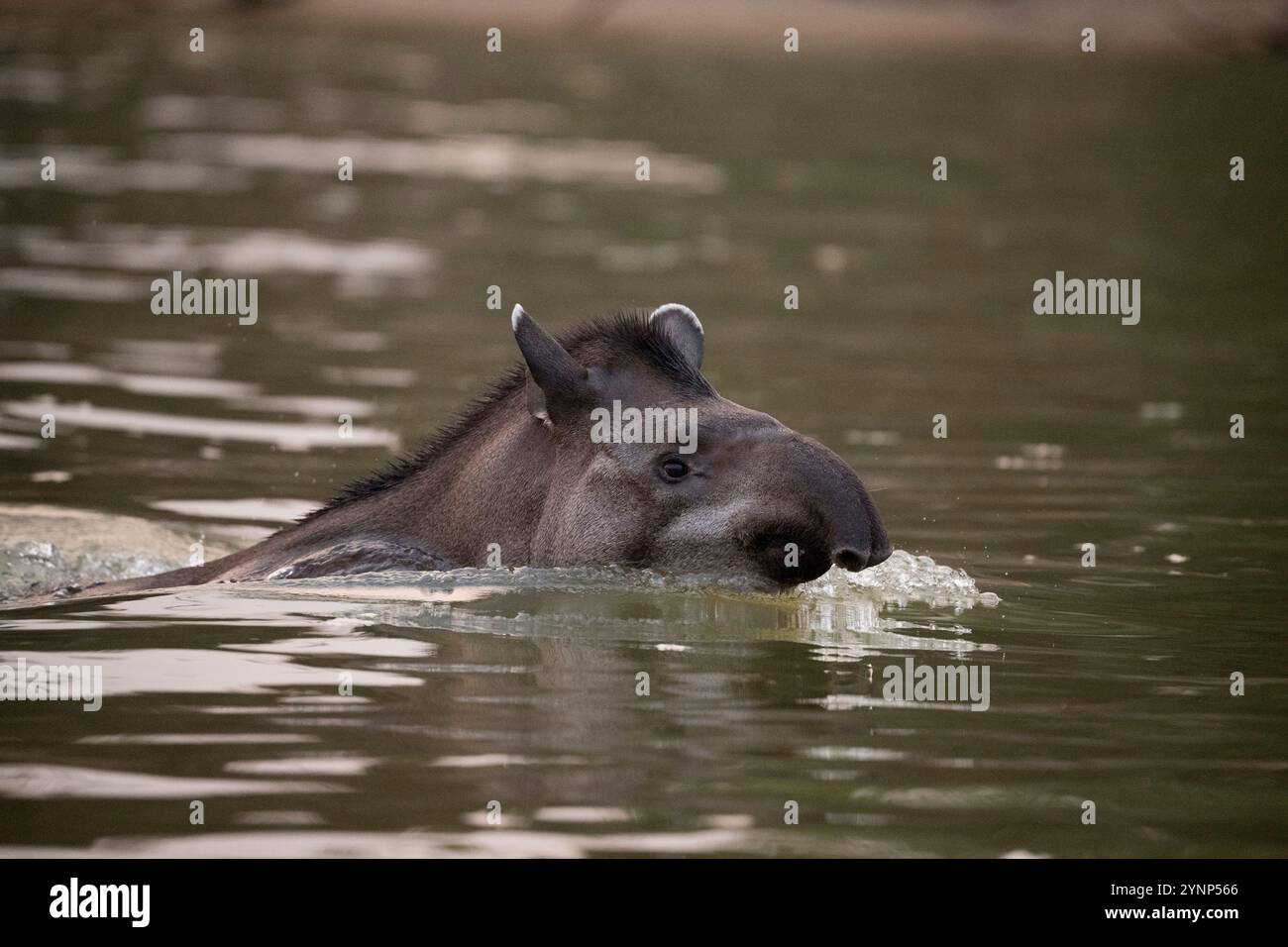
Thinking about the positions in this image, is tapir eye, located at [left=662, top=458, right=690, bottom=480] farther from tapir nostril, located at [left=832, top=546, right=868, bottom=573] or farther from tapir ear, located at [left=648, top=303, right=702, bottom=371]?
tapir nostril, located at [left=832, top=546, right=868, bottom=573]

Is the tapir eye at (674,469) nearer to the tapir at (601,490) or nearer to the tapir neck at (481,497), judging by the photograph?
the tapir at (601,490)

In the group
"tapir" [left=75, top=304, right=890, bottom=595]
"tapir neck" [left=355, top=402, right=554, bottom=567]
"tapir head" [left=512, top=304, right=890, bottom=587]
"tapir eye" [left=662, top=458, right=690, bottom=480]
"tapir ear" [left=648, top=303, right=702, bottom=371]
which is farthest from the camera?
"tapir ear" [left=648, top=303, right=702, bottom=371]

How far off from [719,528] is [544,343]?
1635mm

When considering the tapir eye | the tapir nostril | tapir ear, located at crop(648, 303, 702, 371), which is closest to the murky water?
the tapir eye

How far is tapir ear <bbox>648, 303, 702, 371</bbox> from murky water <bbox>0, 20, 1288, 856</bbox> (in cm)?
171

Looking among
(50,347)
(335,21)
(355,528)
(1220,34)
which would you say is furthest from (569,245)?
(335,21)

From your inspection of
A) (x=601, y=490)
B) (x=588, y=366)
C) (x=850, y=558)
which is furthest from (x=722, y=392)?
(x=850, y=558)

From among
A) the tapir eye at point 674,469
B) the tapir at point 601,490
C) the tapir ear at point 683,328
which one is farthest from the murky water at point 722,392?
the tapir ear at point 683,328

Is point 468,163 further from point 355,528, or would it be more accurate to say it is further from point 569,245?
point 355,528

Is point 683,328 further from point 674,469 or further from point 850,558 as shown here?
point 850,558

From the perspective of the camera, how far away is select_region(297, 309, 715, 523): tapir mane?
13984 mm

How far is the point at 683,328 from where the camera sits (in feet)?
47.5

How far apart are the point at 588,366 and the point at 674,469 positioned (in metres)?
1.09

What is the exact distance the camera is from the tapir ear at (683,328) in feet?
46.9
